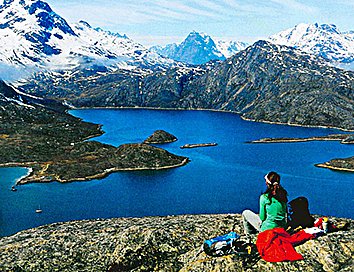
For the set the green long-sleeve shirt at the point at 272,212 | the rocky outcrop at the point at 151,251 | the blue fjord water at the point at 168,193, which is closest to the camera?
the rocky outcrop at the point at 151,251

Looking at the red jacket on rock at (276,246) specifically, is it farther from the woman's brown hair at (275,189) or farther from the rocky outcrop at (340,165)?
the rocky outcrop at (340,165)

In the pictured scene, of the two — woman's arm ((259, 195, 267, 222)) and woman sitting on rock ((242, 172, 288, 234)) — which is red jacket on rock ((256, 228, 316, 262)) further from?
woman's arm ((259, 195, 267, 222))

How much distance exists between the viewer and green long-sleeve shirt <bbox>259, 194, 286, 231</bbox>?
2073 centimetres

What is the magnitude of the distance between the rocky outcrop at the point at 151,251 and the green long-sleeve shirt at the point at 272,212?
173 cm

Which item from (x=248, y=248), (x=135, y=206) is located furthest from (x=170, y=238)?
(x=135, y=206)

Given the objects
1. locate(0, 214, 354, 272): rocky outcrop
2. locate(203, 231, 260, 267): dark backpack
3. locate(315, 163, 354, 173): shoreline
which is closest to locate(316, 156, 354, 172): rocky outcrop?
locate(315, 163, 354, 173): shoreline

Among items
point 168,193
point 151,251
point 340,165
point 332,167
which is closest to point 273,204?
point 151,251

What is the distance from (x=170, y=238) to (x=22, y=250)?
1118 centimetres

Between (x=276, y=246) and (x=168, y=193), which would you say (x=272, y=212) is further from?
(x=168, y=193)

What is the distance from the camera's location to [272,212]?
68.5 feet

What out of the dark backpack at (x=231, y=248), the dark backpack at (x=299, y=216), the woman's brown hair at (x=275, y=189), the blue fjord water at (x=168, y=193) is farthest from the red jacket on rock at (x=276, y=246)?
the blue fjord water at (x=168, y=193)

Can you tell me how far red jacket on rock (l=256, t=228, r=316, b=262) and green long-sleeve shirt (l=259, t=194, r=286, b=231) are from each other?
21.1 inches

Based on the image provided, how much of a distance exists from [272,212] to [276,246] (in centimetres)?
186

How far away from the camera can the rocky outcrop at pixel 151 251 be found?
20.1 meters
